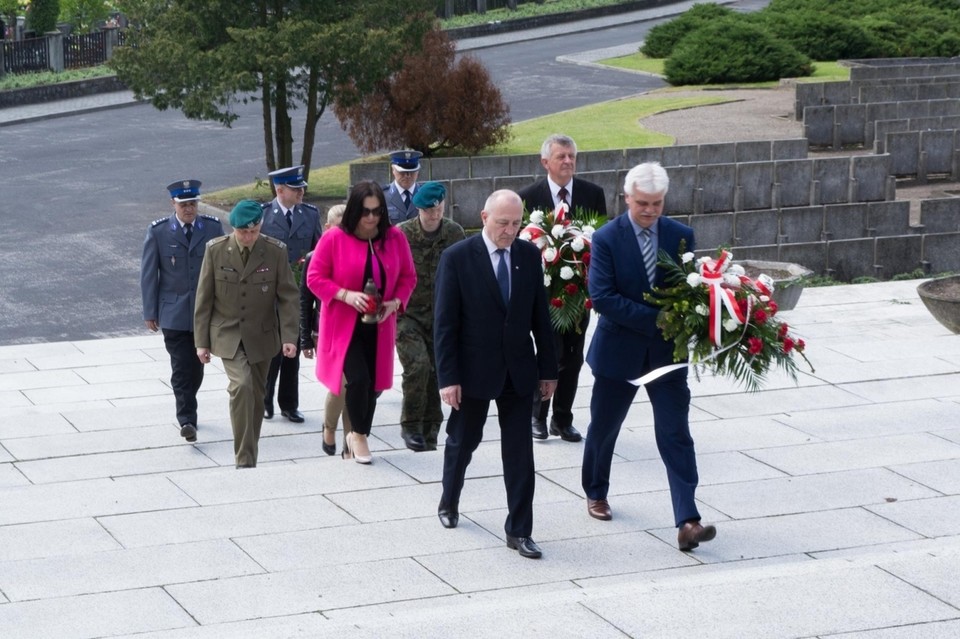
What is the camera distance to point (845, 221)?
17703 millimetres

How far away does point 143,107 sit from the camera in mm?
34000

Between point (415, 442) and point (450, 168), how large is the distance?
1218 centimetres

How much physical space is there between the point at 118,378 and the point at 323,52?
11039 mm

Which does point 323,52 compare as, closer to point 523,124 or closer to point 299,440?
point 523,124

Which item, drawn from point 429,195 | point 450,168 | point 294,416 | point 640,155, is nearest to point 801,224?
point 640,155

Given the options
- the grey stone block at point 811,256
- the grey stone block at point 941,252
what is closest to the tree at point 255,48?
the grey stone block at point 811,256

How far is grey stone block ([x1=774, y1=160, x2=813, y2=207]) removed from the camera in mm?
19578

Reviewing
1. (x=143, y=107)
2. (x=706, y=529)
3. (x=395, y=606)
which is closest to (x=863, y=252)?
(x=706, y=529)

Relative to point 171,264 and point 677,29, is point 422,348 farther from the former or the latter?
point 677,29

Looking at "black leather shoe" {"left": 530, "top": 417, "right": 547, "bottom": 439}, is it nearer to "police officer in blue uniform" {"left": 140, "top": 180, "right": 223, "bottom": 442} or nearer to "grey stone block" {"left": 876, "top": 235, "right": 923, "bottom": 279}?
"police officer in blue uniform" {"left": 140, "top": 180, "right": 223, "bottom": 442}

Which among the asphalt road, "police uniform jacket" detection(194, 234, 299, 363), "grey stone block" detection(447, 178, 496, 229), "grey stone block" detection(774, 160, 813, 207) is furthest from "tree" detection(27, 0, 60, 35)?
"police uniform jacket" detection(194, 234, 299, 363)

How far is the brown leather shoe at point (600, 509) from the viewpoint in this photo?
7.43 meters

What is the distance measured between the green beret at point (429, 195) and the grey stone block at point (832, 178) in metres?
11.9

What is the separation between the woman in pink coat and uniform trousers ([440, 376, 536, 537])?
146 cm
